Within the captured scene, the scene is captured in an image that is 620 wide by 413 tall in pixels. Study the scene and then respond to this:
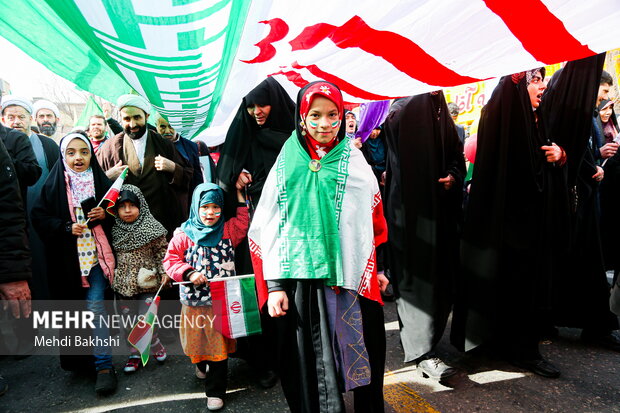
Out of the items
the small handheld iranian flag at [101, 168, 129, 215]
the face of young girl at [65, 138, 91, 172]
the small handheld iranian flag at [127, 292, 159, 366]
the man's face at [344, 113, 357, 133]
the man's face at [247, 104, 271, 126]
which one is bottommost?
the small handheld iranian flag at [127, 292, 159, 366]

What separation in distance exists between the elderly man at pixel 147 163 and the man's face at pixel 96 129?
971 mm

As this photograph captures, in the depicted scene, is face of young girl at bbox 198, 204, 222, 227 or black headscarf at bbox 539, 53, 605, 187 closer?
face of young girl at bbox 198, 204, 222, 227

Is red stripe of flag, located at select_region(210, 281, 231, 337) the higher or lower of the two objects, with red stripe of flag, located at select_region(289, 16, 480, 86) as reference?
lower

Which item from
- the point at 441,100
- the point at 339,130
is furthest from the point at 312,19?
the point at 441,100

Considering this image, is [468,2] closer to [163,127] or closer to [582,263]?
[582,263]

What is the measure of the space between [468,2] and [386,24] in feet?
1.28

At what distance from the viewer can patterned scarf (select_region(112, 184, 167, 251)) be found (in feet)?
9.65

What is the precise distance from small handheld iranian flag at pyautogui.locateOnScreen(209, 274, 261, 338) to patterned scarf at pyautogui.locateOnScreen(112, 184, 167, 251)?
3.09 ft

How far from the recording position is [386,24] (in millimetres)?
1849

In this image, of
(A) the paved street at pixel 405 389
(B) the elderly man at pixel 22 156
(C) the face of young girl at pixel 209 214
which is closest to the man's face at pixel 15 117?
(B) the elderly man at pixel 22 156

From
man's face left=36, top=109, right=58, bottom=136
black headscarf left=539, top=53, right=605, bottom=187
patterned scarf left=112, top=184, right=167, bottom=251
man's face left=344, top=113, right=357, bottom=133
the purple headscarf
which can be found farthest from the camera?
man's face left=344, top=113, right=357, bottom=133

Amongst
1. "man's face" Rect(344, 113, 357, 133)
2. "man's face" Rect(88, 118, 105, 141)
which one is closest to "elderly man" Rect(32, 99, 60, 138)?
"man's face" Rect(88, 118, 105, 141)

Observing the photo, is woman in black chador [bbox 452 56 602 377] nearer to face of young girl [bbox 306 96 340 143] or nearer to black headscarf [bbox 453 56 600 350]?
black headscarf [bbox 453 56 600 350]

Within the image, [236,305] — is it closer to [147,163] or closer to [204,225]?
[204,225]
